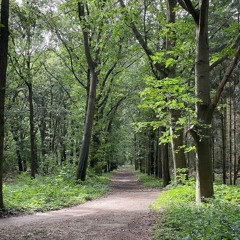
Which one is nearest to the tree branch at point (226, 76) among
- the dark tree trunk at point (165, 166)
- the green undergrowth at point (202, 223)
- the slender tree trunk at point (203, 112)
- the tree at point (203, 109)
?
the tree at point (203, 109)

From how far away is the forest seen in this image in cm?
873

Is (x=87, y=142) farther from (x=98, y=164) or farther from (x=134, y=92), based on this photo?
(x=134, y=92)

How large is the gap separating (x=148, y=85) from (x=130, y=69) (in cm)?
1390

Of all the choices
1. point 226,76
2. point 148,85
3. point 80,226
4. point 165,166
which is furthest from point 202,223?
point 165,166

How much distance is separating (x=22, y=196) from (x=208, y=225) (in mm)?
8348

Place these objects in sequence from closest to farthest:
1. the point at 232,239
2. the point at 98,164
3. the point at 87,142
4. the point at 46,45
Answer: the point at 232,239 < the point at 87,142 < the point at 46,45 < the point at 98,164

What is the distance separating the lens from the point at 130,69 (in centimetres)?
2927

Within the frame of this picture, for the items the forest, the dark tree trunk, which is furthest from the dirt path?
the dark tree trunk

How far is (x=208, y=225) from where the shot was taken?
18.0ft

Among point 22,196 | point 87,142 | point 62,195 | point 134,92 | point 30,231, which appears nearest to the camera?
point 30,231

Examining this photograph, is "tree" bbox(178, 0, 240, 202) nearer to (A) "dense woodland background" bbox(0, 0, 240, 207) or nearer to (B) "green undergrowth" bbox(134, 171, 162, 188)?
(A) "dense woodland background" bbox(0, 0, 240, 207)

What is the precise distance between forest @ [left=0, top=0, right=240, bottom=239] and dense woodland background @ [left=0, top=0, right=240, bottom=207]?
0.07 meters

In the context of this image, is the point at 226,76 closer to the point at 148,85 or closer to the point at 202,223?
the point at 202,223

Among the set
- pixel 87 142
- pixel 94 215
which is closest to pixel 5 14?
pixel 94 215
